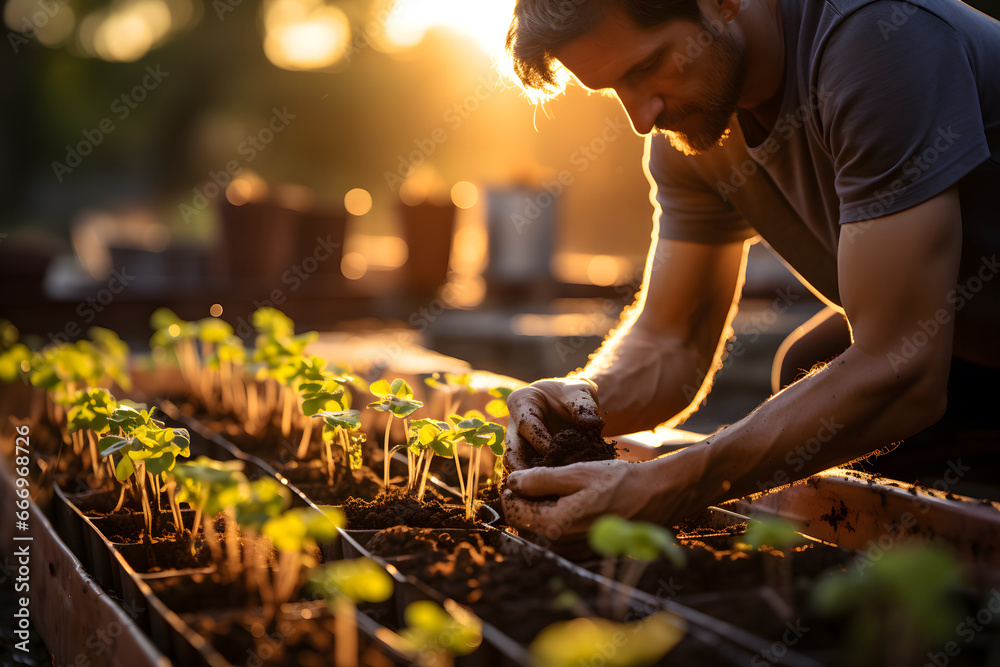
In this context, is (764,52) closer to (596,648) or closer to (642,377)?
(642,377)

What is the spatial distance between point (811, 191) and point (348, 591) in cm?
133

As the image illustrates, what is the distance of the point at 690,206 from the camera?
199cm

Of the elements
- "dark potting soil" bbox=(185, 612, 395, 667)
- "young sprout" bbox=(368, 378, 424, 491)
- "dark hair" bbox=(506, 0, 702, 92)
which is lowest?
"dark potting soil" bbox=(185, 612, 395, 667)

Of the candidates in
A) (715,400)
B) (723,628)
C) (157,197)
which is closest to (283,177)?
(157,197)

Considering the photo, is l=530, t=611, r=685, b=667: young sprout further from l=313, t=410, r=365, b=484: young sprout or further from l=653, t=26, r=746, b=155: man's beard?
l=653, t=26, r=746, b=155: man's beard

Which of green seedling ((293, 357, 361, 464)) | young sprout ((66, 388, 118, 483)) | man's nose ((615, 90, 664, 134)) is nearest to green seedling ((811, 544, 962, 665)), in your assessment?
green seedling ((293, 357, 361, 464))

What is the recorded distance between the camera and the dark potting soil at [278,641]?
34.6 inches

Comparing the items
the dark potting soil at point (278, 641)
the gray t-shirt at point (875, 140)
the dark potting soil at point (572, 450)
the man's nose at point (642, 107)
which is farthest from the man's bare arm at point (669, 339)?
the dark potting soil at point (278, 641)

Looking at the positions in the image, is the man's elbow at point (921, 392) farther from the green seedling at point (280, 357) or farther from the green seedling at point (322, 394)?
the green seedling at point (280, 357)

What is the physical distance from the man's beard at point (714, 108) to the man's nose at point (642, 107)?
0.10 feet

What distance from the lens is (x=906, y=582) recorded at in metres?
0.65

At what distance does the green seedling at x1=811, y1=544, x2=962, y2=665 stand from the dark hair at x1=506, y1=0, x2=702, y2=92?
1036mm

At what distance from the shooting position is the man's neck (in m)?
1.52

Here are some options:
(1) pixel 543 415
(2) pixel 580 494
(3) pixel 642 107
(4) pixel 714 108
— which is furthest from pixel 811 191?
(2) pixel 580 494
